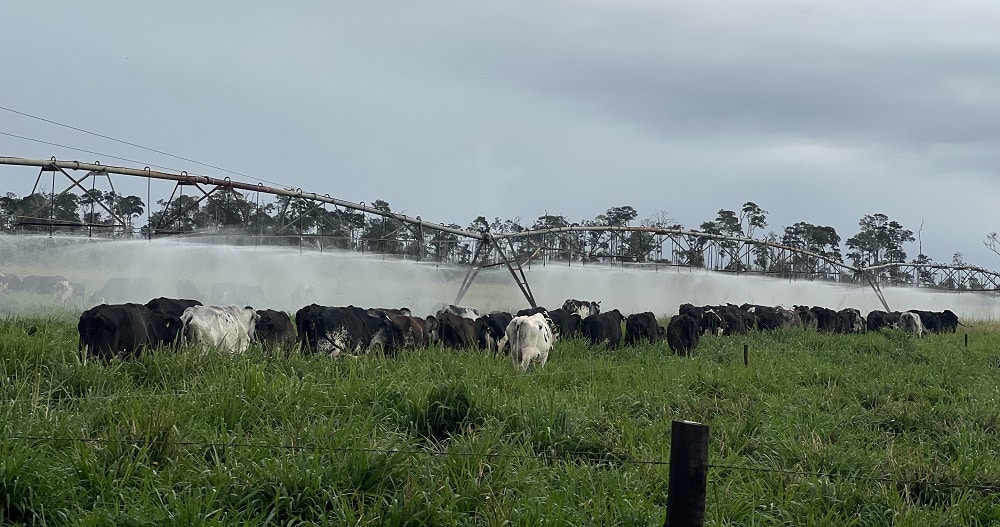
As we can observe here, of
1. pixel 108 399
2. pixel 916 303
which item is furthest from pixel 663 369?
pixel 916 303

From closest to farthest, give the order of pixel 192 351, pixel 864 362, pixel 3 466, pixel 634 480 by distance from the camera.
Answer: pixel 3 466 → pixel 634 480 → pixel 192 351 → pixel 864 362

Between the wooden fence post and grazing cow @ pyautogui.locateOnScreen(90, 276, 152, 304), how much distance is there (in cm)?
2045

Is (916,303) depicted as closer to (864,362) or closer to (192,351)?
(864,362)

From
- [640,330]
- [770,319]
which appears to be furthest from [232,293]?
[770,319]

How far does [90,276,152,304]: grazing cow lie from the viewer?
22.1 meters

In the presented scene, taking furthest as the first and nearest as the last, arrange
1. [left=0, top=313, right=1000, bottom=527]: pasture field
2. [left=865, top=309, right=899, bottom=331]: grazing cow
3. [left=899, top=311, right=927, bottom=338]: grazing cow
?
1. [left=865, top=309, right=899, bottom=331]: grazing cow
2. [left=899, top=311, right=927, bottom=338]: grazing cow
3. [left=0, top=313, right=1000, bottom=527]: pasture field

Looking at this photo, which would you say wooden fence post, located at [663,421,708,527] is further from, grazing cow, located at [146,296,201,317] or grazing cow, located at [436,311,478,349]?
grazing cow, located at [436,311,478,349]

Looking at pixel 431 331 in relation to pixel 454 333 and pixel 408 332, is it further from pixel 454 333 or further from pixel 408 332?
pixel 408 332

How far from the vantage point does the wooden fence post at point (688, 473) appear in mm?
4371

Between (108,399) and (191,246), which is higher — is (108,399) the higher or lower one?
the lower one

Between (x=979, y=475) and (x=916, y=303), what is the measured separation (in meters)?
59.7

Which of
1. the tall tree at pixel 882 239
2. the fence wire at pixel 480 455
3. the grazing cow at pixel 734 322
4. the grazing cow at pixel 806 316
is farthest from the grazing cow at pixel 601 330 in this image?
the tall tree at pixel 882 239

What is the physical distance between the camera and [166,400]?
693 cm

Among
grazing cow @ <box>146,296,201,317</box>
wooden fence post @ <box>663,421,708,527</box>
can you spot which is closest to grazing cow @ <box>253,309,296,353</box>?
grazing cow @ <box>146,296,201,317</box>
